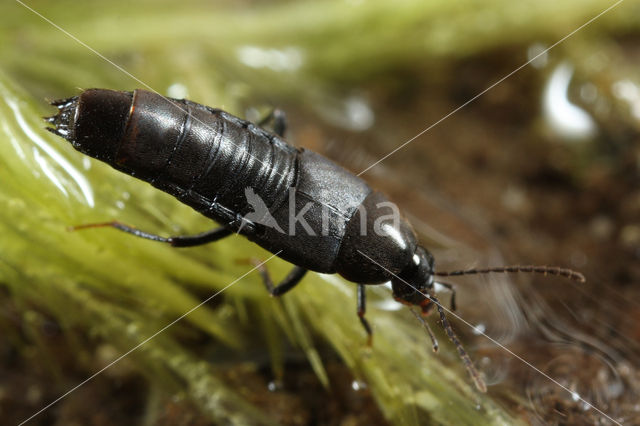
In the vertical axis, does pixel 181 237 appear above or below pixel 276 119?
below

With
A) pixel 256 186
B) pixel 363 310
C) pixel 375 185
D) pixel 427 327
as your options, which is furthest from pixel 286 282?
pixel 375 185

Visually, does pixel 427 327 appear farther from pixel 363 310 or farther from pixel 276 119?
pixel 276 119

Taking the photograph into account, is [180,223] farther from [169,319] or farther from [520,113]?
[520,113]

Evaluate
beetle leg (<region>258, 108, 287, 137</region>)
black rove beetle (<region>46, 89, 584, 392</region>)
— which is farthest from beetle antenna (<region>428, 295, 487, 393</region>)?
beetle leg (<region>258, 108, 287, 137</region>)

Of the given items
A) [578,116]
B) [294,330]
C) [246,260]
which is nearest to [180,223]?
[246,260]

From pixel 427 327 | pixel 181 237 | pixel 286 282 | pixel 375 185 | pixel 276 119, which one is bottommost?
pixel 181 237

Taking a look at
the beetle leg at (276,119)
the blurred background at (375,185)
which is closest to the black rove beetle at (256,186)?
the blurred background at (375,185)

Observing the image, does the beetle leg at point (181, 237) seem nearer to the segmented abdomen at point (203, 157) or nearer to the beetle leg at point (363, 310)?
the segmented abdomen at point (203, 157)
